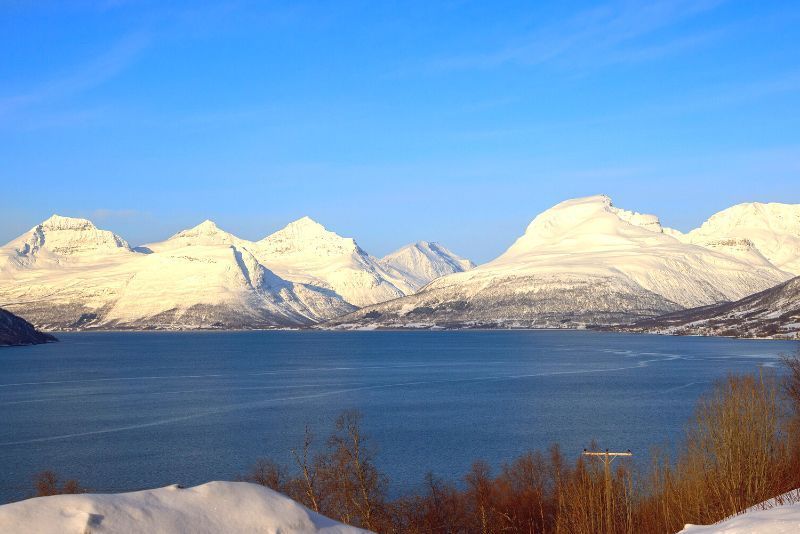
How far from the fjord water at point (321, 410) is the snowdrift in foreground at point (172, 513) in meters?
35.5

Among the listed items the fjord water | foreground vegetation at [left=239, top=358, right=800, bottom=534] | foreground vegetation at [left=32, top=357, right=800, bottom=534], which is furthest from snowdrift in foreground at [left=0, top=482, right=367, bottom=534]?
the fjord water

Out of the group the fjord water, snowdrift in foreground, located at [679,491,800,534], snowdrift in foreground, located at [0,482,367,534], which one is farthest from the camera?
the fjord water

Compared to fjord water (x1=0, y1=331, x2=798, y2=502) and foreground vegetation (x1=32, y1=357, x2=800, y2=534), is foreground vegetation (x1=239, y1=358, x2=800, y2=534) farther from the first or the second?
fjord water (x1=0, y1=331, x2=798, y2=502)

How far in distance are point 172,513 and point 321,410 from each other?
75.0 meters

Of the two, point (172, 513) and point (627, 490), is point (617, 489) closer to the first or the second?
point (627, 490)

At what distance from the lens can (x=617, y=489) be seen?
29.2 meters

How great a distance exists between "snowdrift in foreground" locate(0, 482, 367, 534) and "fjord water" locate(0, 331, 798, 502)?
116 feet

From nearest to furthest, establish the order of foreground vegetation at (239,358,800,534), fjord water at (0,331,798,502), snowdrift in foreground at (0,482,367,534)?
snowdrift in foreground at (0,482,367,534)
foreground vegetation at (239,358,800,534)
fjord water at (0,331,798,502)

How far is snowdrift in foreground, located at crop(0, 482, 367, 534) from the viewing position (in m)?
9.73

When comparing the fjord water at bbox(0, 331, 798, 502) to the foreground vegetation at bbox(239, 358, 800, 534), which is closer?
the foreground vegetation at bbox(239, 358, 800, 534)

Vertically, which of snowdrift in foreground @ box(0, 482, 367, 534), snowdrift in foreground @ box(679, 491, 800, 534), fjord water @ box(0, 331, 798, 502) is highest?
snowdrift in foreground @ box(0, 482, 367, 534)

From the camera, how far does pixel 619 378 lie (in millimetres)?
116062

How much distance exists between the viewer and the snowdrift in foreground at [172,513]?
973 centimetres

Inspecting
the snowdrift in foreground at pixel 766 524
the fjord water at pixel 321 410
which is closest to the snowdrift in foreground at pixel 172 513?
the snowdrift in foreground at pixel 766 524
